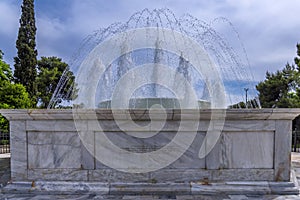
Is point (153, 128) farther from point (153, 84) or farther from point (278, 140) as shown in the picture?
point (153, 84)

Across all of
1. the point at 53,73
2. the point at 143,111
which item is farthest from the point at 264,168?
the point at 53,73

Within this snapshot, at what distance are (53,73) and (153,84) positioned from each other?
18.8 meters

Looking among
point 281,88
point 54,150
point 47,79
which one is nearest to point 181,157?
point 54,150

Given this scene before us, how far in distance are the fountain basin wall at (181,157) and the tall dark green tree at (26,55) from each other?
58.3 ft

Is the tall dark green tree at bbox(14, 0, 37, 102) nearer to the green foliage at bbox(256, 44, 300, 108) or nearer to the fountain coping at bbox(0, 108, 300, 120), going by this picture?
the fountain coping at bbox(0, 108, 300, 120)

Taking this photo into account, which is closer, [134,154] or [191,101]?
[134,154]

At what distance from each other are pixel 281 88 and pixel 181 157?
18829 millimetres

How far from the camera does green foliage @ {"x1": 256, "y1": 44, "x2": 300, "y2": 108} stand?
17.3 metres

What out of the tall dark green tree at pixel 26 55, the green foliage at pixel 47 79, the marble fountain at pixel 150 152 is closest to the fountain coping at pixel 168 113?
the marble fountain at pixel 150 152

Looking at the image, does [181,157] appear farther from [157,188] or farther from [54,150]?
[54,150]

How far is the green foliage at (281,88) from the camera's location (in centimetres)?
1731

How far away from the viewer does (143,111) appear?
12.4 feet

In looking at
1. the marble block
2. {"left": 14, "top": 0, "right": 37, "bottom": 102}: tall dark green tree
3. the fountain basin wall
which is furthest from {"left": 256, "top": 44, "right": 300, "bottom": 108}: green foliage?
{"left": 14, "top": 0, "right": 37, "bottom": 102}: tall dark green tree

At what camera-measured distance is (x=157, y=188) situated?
12.8ft
